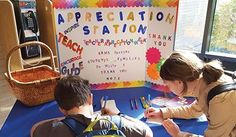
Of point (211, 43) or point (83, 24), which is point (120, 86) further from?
point (211, 43)

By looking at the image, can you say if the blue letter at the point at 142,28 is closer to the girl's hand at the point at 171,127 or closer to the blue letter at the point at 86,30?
the blue letter at the point at 86,30

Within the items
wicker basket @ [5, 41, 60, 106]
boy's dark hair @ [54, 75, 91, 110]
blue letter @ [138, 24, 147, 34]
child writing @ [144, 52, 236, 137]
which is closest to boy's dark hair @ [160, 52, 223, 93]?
child writing @ [144, 52, 236, 137]

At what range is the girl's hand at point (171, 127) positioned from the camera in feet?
3.48

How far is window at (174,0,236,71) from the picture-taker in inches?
80.0

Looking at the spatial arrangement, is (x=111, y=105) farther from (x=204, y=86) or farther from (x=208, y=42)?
(x=208, y=42)

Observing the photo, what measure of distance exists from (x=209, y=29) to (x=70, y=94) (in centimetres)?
152

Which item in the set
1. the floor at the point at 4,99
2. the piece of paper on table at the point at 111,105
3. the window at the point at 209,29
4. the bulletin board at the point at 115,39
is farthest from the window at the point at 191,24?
the floor at the point at 4,99

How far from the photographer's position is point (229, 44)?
7.06 feet

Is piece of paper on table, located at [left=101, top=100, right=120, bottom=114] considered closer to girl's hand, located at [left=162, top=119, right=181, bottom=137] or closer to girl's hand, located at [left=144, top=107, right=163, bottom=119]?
girl's hand, located at [left=144, top=107, right=163, bottom=119]

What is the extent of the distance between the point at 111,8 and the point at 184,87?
61 cm

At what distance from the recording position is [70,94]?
3.13 ft

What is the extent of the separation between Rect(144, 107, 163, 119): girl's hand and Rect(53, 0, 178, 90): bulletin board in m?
0.27

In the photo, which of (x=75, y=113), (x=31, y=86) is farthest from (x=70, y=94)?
(x=31, y=86)

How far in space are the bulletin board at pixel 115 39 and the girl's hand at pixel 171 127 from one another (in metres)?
0.37
